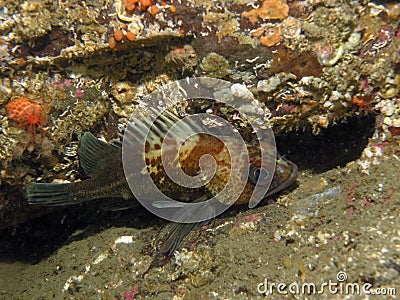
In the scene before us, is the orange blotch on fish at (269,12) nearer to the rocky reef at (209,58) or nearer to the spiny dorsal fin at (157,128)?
the rocky reef at (209,58)

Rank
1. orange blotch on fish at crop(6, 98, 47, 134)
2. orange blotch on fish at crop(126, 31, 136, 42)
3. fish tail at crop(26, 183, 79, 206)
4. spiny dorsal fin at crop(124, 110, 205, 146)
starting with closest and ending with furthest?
orange blotch on fish at crop(126, 31, 136, 42) → orange blotch on fish at crop(6, 98, 47, 134) → spiny dorsal fin at crop(124, 110, 205, 146) → fish tail at crop(26, 183, 79, 206)

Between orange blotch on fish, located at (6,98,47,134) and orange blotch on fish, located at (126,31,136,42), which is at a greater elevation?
orange blotch on fish, located at (126,31,136,42)

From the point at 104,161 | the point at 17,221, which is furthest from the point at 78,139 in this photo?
the point at 17,221

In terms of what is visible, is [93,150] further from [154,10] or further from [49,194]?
[154,10]

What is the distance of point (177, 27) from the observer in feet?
9.54

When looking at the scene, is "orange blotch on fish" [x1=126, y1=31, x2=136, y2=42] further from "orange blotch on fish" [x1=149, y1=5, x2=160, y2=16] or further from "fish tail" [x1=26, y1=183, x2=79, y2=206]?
"fish tail" [x1=26, y1=183, x2=79, y2=206]

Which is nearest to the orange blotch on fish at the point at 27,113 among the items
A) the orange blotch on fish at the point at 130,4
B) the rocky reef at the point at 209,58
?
the rocky reef at the point at 209,58

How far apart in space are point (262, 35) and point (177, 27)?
2.51 ft

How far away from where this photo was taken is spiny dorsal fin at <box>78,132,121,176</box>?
3677 millimetres

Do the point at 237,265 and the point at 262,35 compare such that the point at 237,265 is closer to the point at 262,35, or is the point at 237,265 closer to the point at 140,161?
the point at 140,161

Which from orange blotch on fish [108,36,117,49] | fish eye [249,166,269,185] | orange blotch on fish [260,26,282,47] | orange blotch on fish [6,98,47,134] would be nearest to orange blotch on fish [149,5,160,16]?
orange blotch on fish [108,36,117,49]

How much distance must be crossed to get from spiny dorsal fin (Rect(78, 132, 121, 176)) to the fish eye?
1535 mm

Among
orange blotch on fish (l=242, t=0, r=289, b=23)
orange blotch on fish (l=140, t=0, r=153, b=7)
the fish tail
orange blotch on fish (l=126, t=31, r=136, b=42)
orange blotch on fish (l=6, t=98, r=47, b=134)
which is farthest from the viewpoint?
the fish tail

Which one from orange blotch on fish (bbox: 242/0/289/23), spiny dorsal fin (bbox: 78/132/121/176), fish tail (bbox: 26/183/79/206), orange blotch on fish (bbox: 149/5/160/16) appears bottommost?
fish tail (bbox: 26/183/79/206)
